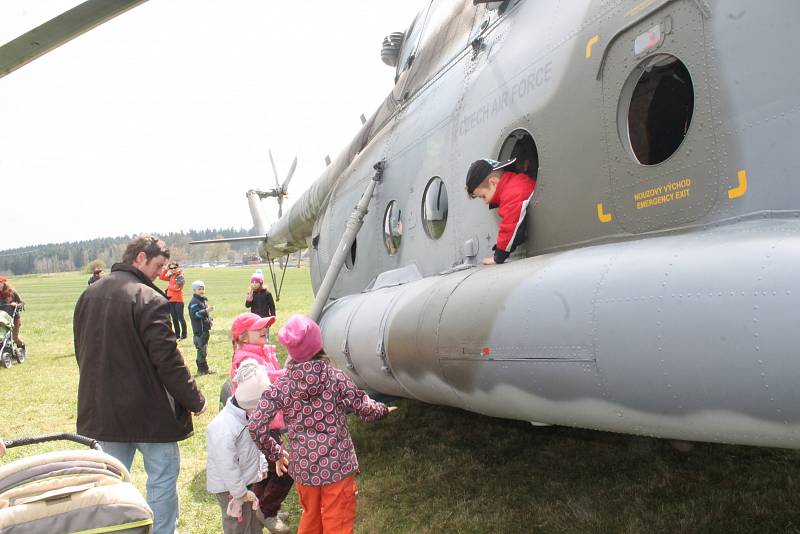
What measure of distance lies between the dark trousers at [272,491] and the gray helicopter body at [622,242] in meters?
0.91

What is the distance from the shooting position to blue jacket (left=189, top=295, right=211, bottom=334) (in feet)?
33.6

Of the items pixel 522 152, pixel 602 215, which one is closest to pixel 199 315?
pixel 522 152

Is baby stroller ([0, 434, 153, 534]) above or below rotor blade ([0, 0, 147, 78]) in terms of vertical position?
below

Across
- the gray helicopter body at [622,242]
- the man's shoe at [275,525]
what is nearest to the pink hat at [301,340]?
the gray helicopter body at [622,242]

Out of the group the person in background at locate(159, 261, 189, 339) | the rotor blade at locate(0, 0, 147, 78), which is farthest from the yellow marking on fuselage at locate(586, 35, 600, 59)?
the person in background at locate(159, 261, 189, 339)

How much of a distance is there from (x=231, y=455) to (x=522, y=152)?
274 cm

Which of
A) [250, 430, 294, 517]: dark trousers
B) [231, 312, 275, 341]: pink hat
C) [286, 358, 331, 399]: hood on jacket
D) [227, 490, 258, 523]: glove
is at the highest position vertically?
[231, 312, 275, 341]: pink hat

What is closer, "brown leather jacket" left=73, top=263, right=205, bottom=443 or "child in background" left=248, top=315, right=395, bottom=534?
"child in background" left=248, top=315, right=395, bottom=534

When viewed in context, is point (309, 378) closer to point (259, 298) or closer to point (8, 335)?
point (259, 298)

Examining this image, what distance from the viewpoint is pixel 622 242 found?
10.1 feet

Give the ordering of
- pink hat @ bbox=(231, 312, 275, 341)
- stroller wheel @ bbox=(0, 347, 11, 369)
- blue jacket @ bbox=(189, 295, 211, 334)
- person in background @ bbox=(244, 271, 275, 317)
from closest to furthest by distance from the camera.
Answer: pink hat @ bbox=(231, 312, 275, 341)
blue jacket @ bbox=(189, 295, 211, 334)
person in background @ bbox=(244, 271, 275, 317)
stroller wheel @ bbox=(0, 347, 11, 369)

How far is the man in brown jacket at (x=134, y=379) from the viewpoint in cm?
352

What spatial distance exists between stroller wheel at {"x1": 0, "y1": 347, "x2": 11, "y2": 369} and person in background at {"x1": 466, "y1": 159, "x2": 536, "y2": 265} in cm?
1202

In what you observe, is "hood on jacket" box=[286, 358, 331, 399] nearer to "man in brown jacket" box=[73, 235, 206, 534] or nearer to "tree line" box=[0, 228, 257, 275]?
"man in brown jacket" box=[73, 235, 206, 534]
